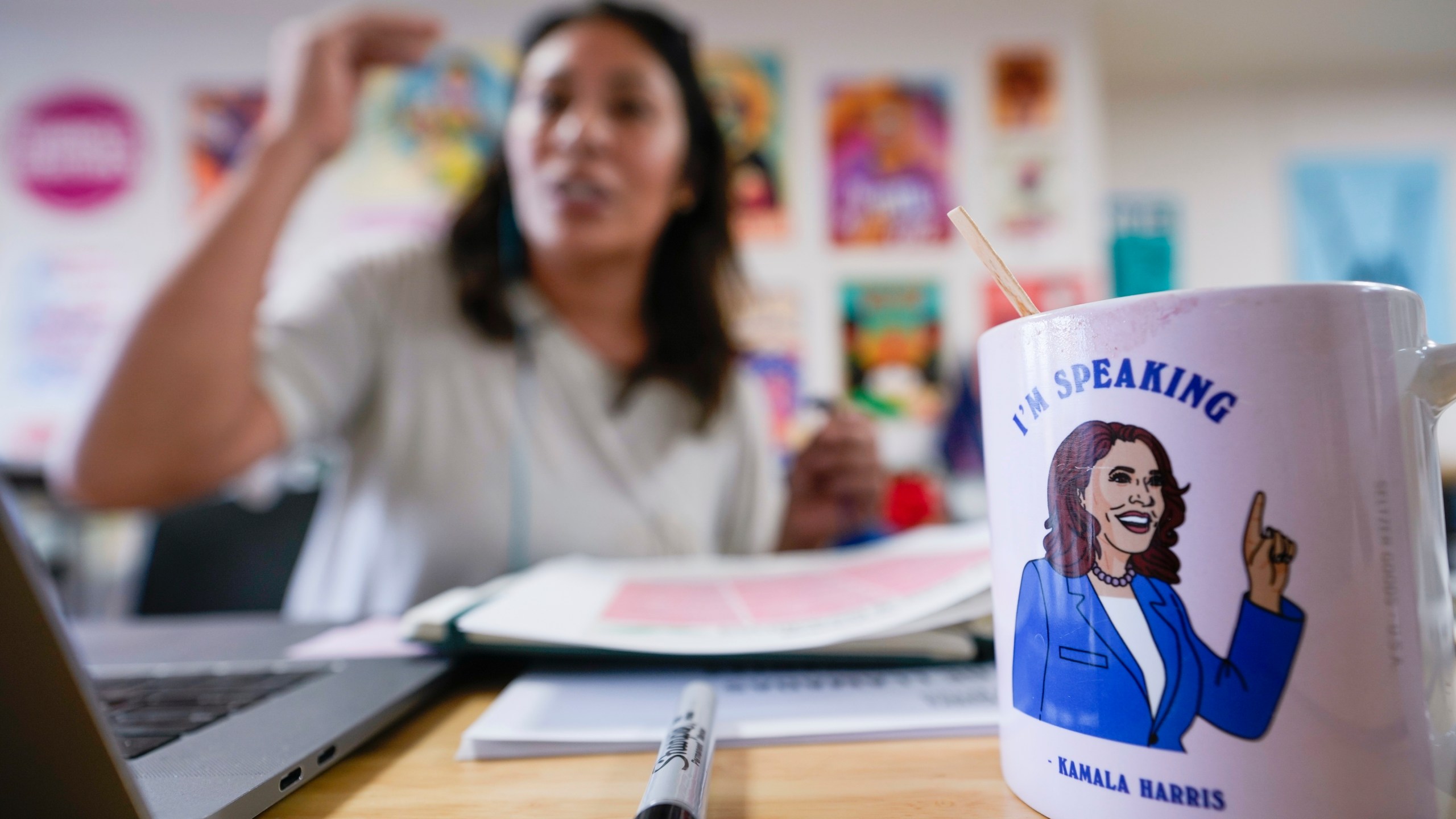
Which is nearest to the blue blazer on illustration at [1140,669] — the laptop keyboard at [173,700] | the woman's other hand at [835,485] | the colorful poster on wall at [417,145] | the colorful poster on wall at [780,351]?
the laptop keyboard at [173,700]

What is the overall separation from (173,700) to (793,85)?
175 cm

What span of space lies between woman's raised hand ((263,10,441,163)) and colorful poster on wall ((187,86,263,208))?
1254 mm

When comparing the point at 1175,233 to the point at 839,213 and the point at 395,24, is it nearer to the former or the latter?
the point at 395,24

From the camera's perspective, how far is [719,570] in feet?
1.55

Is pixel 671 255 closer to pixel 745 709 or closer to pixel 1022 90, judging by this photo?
pixel 745 709

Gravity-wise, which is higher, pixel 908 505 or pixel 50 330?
pixel 50 330

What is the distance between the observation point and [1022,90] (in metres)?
1.74

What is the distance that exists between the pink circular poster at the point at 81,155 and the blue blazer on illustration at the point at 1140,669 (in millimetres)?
2144

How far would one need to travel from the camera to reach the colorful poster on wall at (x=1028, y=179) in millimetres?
1735

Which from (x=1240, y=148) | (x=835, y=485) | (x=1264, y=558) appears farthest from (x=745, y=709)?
(x=1240, y=148)

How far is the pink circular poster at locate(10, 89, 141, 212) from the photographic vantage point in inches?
65.7

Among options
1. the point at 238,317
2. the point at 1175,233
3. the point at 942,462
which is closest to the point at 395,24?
the point at 238,317

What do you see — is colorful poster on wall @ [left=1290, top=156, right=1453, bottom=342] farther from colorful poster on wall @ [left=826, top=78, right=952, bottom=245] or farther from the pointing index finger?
the pointing index finger

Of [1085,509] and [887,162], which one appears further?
[887,162]
